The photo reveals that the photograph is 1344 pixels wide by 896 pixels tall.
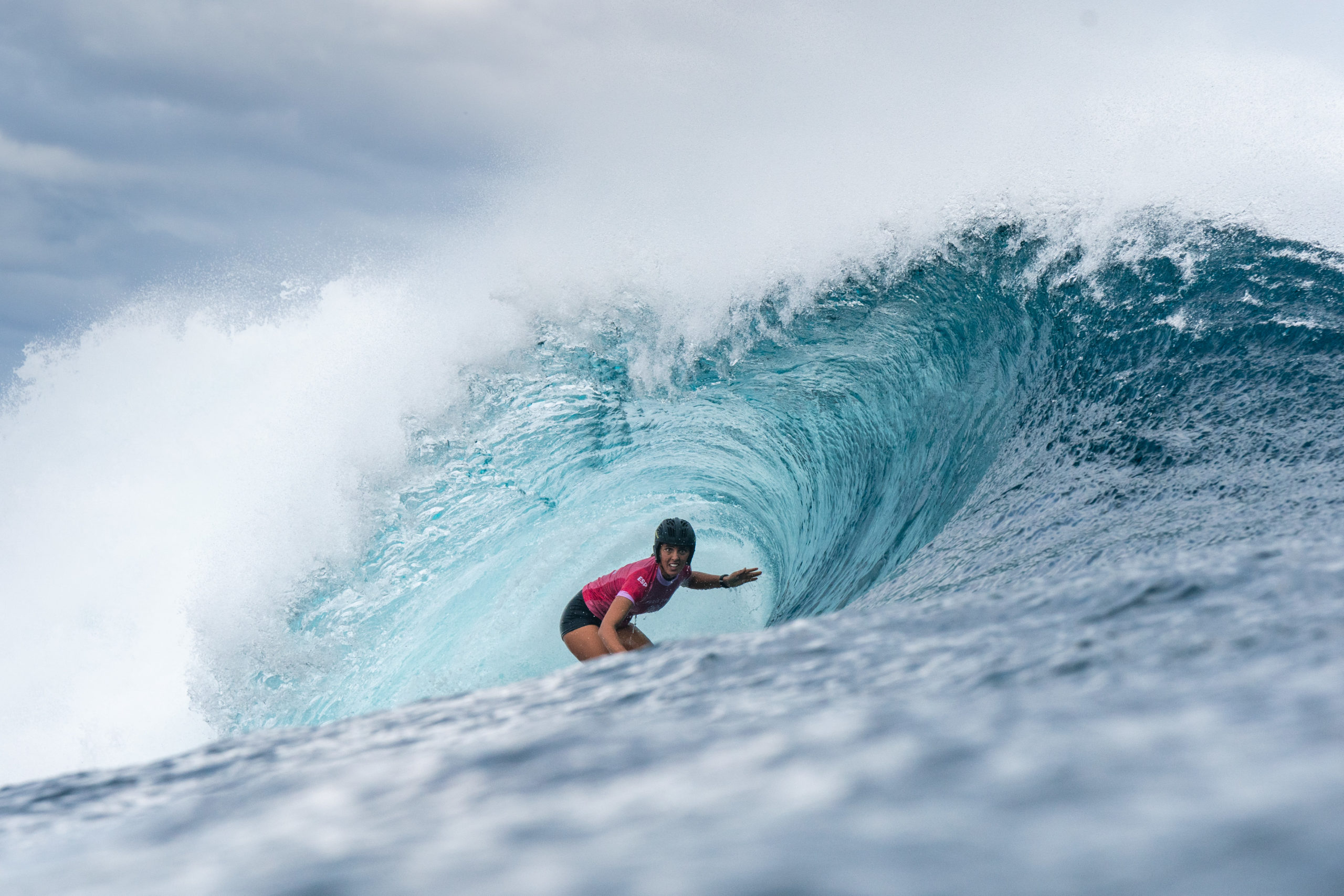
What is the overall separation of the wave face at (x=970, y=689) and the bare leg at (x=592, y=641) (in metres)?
1.20

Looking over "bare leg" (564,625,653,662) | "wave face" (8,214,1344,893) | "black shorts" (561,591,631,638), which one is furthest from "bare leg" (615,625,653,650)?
"wave face" (8,214,1344,893)

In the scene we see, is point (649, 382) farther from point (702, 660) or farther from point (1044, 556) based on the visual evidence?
point (702, 660)

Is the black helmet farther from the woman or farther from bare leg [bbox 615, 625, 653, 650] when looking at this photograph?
bare leg [bbox 615, 625, 653, 650]

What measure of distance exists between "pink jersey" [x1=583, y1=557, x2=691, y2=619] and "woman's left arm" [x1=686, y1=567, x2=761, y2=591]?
0.37ft

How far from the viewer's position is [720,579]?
551 centimetres

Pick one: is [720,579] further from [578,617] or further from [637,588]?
[578,617]

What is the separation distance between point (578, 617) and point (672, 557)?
105cm

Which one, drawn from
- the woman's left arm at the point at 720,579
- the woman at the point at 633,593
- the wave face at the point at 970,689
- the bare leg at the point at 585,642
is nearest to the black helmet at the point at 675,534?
the woman at the point at 633,593

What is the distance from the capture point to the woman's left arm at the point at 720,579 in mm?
5336

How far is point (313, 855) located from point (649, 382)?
715 centimetres

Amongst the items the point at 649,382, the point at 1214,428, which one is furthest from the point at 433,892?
the point at 649,382

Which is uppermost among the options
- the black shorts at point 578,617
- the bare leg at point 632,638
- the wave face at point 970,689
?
the wave face at point 970,689

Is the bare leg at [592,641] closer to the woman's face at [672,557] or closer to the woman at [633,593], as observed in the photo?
the woman at [633,593]

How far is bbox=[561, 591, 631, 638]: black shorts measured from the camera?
5.63 meters
